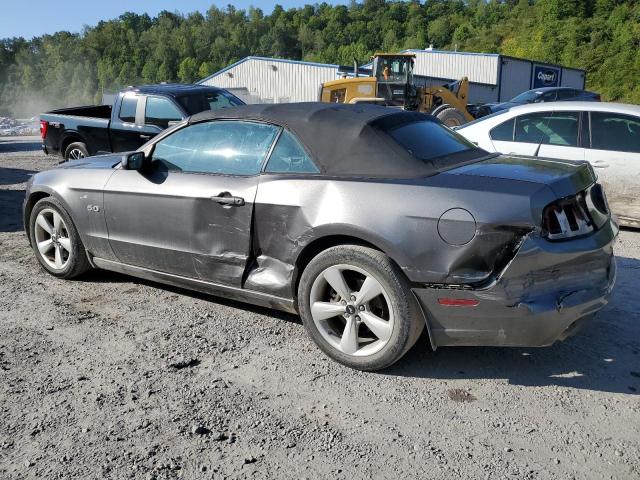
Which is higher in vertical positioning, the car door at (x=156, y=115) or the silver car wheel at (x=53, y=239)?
the car door at (x=156, y=115)

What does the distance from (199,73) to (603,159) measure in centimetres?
12700

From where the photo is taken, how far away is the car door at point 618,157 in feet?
21.2

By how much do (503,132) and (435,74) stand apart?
43.1 metres

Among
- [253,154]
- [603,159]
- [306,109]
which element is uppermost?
[306,109]

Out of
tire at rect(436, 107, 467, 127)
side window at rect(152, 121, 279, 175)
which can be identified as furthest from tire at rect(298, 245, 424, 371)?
tire at rect(436, 107, 467, 127)

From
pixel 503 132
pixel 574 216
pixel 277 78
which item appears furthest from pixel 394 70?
pixel 277 78

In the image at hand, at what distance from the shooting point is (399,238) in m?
3.28

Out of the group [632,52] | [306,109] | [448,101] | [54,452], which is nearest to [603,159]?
[306,109]

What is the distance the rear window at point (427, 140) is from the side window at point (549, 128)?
306 cm

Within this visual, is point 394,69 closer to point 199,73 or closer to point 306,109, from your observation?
point 306,109

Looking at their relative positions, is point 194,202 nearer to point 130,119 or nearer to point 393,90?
point 130,119

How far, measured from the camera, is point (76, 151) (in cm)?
1066

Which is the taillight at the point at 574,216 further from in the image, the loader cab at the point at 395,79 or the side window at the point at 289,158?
the loader cab at the point at 395,79

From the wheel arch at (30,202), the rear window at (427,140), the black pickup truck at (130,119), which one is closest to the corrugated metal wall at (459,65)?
the black pickup truck at (130,119)
